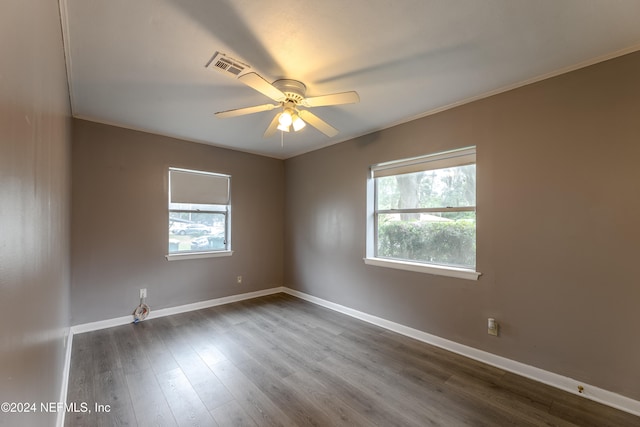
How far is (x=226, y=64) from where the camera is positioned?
1.95 meters

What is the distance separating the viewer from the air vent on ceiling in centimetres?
192

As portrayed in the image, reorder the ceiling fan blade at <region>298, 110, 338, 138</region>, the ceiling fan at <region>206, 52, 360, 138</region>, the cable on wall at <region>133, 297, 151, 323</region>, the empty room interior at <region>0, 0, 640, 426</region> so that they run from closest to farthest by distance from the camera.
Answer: the empty room interior at <region>0, 0, 640, 426</region>
the ceiling fan at <region>206, 52, 360, 138</region>
the ceiling fan blade at <region>298, 110, 338, 138</region>
the cable on wall at <region>133, 297, 151, 323</region>

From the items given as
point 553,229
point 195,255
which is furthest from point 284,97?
point 195,255

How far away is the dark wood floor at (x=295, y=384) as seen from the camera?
1.84 metres

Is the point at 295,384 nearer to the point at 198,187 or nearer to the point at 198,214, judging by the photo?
the point at 198,214

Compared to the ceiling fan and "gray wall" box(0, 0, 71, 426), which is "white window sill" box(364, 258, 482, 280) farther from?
"gray wall" box(0, 0, 71, 426)

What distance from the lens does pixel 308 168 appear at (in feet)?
14.6

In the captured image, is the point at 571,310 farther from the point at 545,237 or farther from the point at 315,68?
the point at 315,68

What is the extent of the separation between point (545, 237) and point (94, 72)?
3913 millimetres

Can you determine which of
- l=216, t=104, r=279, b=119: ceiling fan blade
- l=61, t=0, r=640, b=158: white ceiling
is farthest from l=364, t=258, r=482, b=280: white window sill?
l=216, t=104, r=279, b=119: ceiling fan blade

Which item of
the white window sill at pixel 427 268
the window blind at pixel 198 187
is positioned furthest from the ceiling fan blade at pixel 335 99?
the window blind at pixel 198 187

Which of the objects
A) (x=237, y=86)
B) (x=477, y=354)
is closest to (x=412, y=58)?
(x=237, y=86)

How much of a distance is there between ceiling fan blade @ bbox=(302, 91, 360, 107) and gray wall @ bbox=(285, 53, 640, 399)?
1.37 meters

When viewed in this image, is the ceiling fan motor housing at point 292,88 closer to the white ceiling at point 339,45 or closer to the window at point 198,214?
the white ceiling at point 339,45
